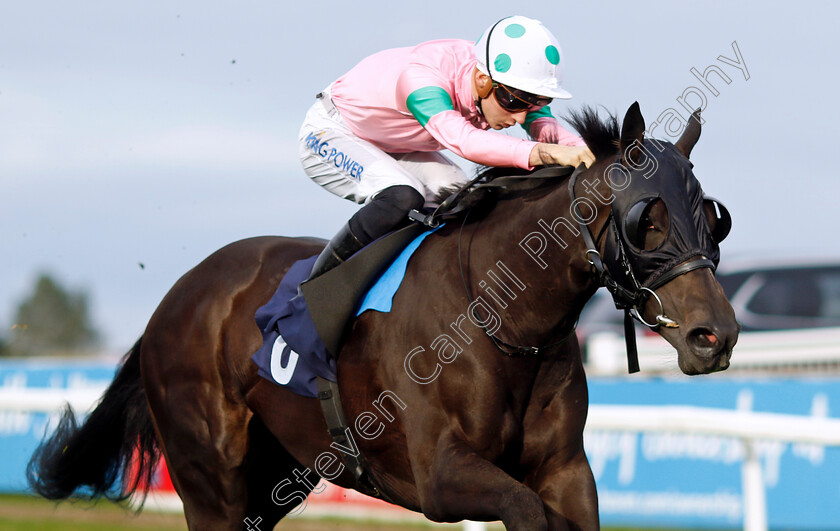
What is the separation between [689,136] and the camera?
10.6ft

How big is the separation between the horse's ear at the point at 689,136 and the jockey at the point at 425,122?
289 mm

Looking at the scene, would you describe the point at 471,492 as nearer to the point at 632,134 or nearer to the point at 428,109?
the point at 632,134

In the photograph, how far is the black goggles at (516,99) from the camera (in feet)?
11.9

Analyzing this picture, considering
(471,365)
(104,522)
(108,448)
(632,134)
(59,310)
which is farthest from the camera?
(59,310)

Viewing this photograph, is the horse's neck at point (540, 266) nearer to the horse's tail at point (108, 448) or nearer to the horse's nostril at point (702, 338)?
the horse's nostril at point (702, 338)

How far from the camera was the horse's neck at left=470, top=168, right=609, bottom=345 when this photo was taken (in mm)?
3309

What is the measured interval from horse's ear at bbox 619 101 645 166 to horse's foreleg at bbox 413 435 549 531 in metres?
1.03

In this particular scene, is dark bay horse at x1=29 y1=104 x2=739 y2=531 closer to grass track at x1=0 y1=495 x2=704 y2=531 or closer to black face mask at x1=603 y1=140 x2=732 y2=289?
black face mask at x1=603 y1=140 x2=732 y2=289

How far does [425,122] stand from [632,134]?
0.81 m

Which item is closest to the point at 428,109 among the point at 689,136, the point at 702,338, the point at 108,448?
the point at 689,136

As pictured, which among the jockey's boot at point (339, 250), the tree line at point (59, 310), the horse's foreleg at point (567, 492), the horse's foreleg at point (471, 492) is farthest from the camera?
the tree line at point (59, 310)

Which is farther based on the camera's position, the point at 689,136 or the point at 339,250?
the point at 339,250

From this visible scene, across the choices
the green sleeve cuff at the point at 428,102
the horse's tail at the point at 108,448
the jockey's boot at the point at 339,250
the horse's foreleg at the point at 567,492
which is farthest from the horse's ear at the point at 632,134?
the horse's tail at the point at 108,448

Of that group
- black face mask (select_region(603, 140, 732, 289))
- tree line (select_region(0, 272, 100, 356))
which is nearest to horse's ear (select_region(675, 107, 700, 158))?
black face mask (select_region(603, 140, 732, 289))
